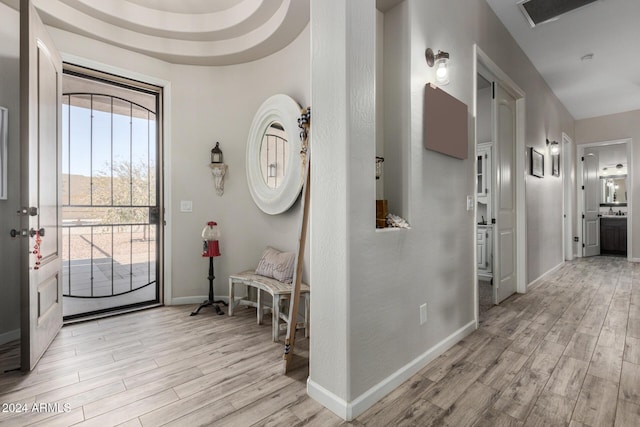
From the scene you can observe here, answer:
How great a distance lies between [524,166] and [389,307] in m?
2.99

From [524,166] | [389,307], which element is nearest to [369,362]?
[389,307]

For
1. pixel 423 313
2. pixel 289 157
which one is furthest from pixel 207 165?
pixel 423 313

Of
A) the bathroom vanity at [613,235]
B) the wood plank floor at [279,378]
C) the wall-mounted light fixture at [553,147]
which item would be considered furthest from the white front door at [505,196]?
the bathroom vanity at [613,235]

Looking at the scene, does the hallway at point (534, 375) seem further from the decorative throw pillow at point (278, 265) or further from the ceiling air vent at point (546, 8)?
the ceiling air vent at point (546, 8)

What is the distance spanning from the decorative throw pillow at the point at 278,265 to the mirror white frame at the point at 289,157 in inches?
16.5

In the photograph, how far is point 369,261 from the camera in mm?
1604

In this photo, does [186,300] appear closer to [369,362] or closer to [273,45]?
[369,362]

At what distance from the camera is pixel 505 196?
348cm

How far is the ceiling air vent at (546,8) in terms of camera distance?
8.64 ft

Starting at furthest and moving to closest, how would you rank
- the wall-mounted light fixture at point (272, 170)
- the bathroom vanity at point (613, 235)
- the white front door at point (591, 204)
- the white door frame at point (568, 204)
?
the bathroom vanity at point (613, 235) → the white front door at point (591, 204) → the white door frame at point (568, 204) → the wall-mounted light fixture at point (272, 170)

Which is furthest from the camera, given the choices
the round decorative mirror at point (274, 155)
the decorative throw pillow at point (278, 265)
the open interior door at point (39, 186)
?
the round decorative mirror at point (274, 155)

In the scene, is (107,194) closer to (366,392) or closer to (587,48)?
(366,392)

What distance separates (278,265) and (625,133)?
7.34 m

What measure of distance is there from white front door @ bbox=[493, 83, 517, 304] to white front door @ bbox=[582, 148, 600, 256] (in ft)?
14.4
